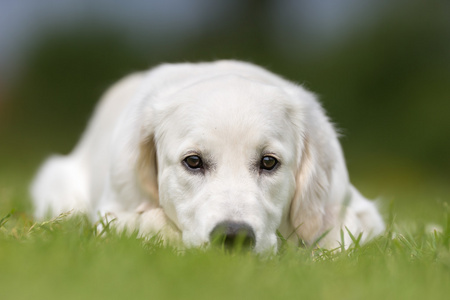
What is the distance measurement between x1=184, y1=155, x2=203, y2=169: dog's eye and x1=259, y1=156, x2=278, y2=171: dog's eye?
360 millimetres

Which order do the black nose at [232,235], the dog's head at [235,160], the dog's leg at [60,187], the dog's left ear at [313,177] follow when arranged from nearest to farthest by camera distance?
the black nose at [232,235] < the dog's head at [235,160] < the dog's left ear at [313,177] < the dog's leg at [60,187]

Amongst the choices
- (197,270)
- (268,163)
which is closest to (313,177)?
(268,163)

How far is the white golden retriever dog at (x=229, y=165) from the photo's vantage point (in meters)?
3.59

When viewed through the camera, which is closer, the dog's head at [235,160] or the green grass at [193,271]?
the green grass at [193,271]

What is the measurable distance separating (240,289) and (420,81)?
11311mm

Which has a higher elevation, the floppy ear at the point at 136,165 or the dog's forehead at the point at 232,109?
the dog's forehead at the point at 232,109

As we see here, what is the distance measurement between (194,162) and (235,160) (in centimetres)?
27

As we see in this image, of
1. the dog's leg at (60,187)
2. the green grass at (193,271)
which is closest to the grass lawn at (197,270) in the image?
the green grass at (193,271)

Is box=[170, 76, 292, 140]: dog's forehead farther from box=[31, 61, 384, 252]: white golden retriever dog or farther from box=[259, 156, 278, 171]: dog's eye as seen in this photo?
box=[259, 156, 278, 171]: dog's eye

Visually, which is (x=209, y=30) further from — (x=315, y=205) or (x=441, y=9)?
(x=315, y=205)

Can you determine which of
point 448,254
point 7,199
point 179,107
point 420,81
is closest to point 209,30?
point 420,81

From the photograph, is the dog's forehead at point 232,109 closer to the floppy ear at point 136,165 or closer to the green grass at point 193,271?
the floppy ear at point 136,165

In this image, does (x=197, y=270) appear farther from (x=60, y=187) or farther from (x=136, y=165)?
(x=60, y=187)

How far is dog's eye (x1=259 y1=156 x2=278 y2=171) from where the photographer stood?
379 cm
